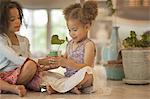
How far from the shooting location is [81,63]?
6.99 ft

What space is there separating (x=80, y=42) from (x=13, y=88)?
1.66 feet

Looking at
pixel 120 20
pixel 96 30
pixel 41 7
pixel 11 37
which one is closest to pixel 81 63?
pixel 11 37

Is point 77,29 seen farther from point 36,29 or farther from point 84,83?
point 36,29

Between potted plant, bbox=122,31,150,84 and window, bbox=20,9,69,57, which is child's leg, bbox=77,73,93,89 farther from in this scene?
window, bbox=20,9,69,57

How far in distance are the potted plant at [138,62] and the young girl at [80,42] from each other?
48 cm

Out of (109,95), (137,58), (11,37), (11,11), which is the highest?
(11,11)

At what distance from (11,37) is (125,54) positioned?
0.84 m

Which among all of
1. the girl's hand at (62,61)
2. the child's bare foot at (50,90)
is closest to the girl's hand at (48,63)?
the girl's hand at (62,61)

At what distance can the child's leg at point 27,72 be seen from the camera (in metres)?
2.02

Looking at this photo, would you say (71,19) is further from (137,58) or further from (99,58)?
(99,58)

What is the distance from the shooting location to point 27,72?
6.68 feet

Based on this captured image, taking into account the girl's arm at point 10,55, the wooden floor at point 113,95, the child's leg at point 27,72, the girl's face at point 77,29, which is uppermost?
the girl's face at point 77,29

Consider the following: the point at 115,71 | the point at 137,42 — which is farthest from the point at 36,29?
the point at 137,42

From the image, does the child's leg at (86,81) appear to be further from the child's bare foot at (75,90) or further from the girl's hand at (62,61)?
the girl's hand at (62,61)
